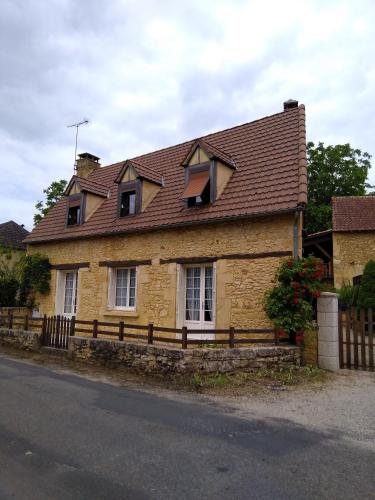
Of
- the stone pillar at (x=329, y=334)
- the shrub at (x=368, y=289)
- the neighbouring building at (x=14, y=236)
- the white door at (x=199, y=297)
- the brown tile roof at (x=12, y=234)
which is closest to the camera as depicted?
the stone pillar at (x=329, y=334)

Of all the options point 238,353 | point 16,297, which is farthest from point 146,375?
point 16,297

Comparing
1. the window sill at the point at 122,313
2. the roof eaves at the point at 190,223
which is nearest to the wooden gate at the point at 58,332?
the window sill at the point at 122,313

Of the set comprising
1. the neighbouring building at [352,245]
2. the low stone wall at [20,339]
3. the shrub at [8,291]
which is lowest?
the low stone wall at [20,339]

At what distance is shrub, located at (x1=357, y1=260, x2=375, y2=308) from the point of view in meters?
17.3

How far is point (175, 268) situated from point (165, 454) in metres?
7.12

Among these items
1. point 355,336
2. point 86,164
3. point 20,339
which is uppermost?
point 86,164

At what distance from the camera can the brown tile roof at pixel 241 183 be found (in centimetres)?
994

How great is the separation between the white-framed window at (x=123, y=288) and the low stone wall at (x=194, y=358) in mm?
2964

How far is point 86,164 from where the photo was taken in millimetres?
18688

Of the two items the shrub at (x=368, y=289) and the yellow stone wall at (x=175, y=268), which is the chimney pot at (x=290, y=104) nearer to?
the yellow stone wall at (x=175, y=268)

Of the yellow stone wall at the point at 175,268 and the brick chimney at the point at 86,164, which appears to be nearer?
the yellow stone wall at the point at 175,268

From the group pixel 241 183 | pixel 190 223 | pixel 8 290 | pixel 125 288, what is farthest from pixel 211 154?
pixel 8 290

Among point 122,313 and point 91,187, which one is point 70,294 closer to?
point 122,313

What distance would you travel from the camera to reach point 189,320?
11.0 m
